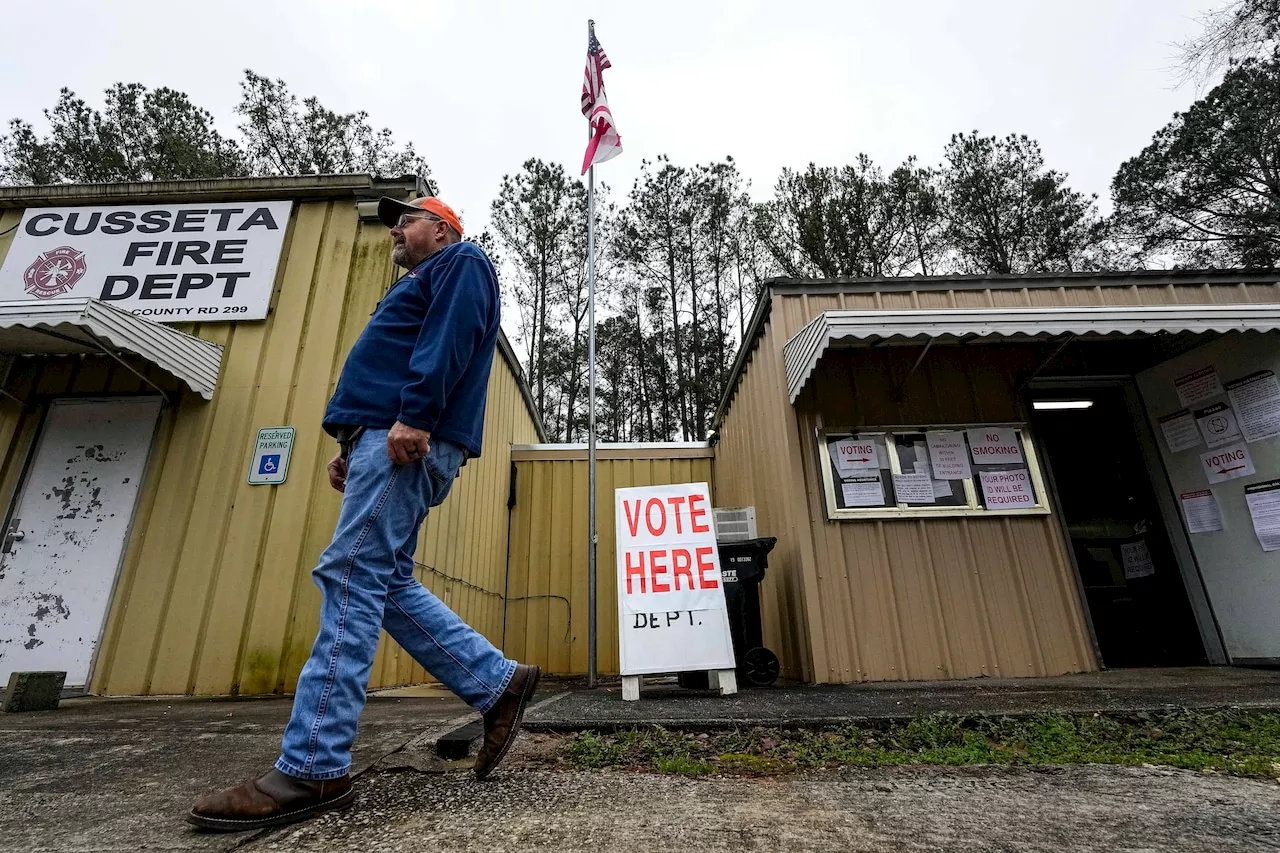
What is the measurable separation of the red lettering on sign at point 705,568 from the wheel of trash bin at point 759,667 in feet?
2.16

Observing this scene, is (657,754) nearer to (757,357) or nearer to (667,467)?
(757,357)

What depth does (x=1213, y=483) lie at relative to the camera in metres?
4.61

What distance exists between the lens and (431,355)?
63.2 inches

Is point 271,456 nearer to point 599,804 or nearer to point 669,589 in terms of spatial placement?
point 669,589

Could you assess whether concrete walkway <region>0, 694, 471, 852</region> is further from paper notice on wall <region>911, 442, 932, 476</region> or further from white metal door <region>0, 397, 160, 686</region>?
paper notice on wall <region>911, 442, 932, 476</region>

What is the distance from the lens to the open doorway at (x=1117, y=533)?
16.5 ft

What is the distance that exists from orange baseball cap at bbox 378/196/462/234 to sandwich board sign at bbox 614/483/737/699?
2.46 meters


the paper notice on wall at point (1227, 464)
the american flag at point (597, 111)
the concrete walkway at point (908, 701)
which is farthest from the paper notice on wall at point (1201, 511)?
the american flag at point (597, 111)

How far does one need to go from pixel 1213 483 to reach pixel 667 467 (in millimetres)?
5259

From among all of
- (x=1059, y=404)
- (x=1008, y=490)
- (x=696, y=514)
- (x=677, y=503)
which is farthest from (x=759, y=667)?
(x=1059, y=404)

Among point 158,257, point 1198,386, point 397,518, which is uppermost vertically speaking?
point 158,257

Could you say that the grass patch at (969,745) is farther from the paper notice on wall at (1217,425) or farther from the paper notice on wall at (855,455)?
the paper notice on wall at (1217,425)

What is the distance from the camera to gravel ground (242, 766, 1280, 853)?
3.82 feet

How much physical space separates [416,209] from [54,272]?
5.53 metres
